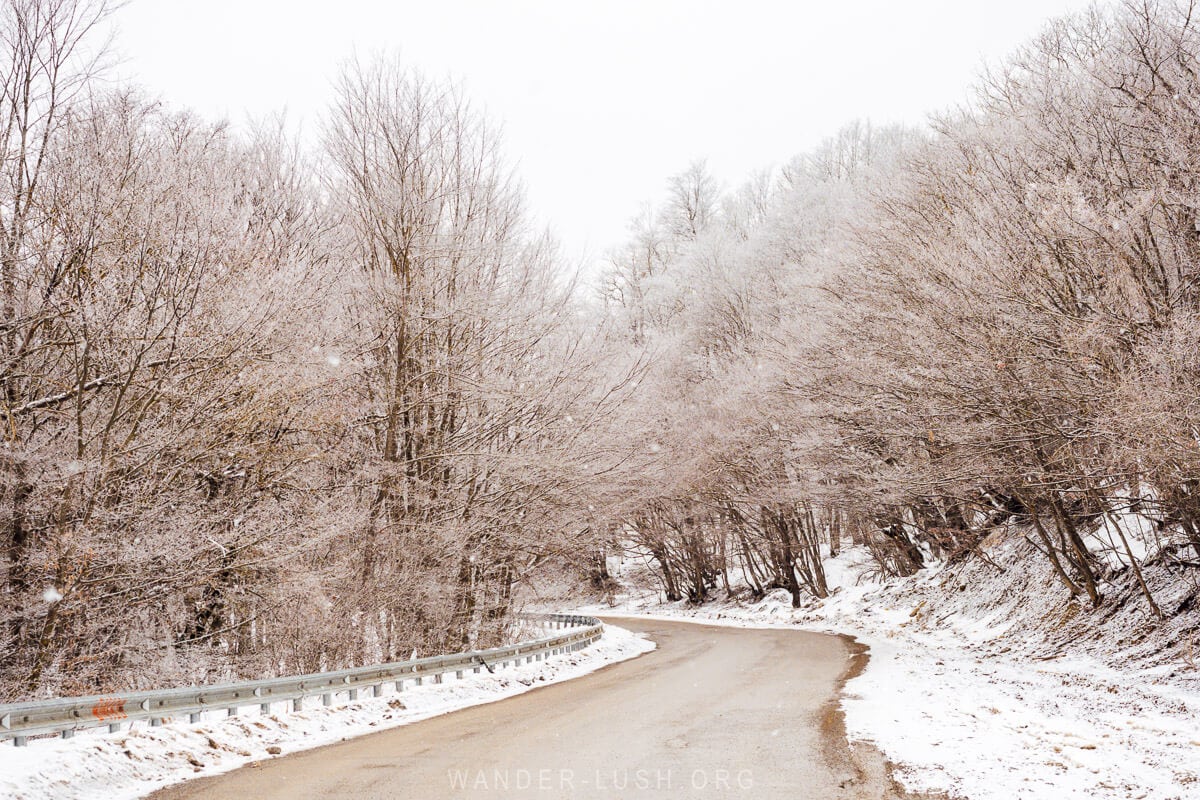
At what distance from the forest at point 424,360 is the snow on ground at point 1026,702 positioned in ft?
4.20

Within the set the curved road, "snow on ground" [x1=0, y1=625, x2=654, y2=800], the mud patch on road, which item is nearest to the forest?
"snow on ground" [x1=0, y1=625, x2=654, y2=800]

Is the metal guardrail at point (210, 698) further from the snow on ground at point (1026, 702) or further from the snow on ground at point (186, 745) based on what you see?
the snow on ground at point (1026, 702)

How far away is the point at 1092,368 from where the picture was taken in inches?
448

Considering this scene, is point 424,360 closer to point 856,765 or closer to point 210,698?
point 210,698

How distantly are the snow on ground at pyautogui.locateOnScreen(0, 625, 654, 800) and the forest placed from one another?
2061 millimetres

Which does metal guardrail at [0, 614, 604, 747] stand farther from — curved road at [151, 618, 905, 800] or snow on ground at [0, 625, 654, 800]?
curved road at [151, 618, 905, 800]

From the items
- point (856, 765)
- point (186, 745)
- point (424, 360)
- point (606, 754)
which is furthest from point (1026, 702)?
point (424, 360)

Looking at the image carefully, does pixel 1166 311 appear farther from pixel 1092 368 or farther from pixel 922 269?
pixel 922 269

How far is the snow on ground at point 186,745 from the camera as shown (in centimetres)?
633

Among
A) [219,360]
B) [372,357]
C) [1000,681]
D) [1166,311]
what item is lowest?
[1000,681]

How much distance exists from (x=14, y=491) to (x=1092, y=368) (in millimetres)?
14115

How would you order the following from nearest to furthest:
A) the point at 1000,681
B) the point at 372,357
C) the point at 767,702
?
the point at 767,702
the point at 1000,681
the point at 372,357


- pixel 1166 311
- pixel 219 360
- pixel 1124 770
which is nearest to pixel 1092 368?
pixel 1166 311

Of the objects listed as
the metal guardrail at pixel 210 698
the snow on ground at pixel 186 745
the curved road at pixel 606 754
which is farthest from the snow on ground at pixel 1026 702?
the metal guardrail at pixel 210 698
